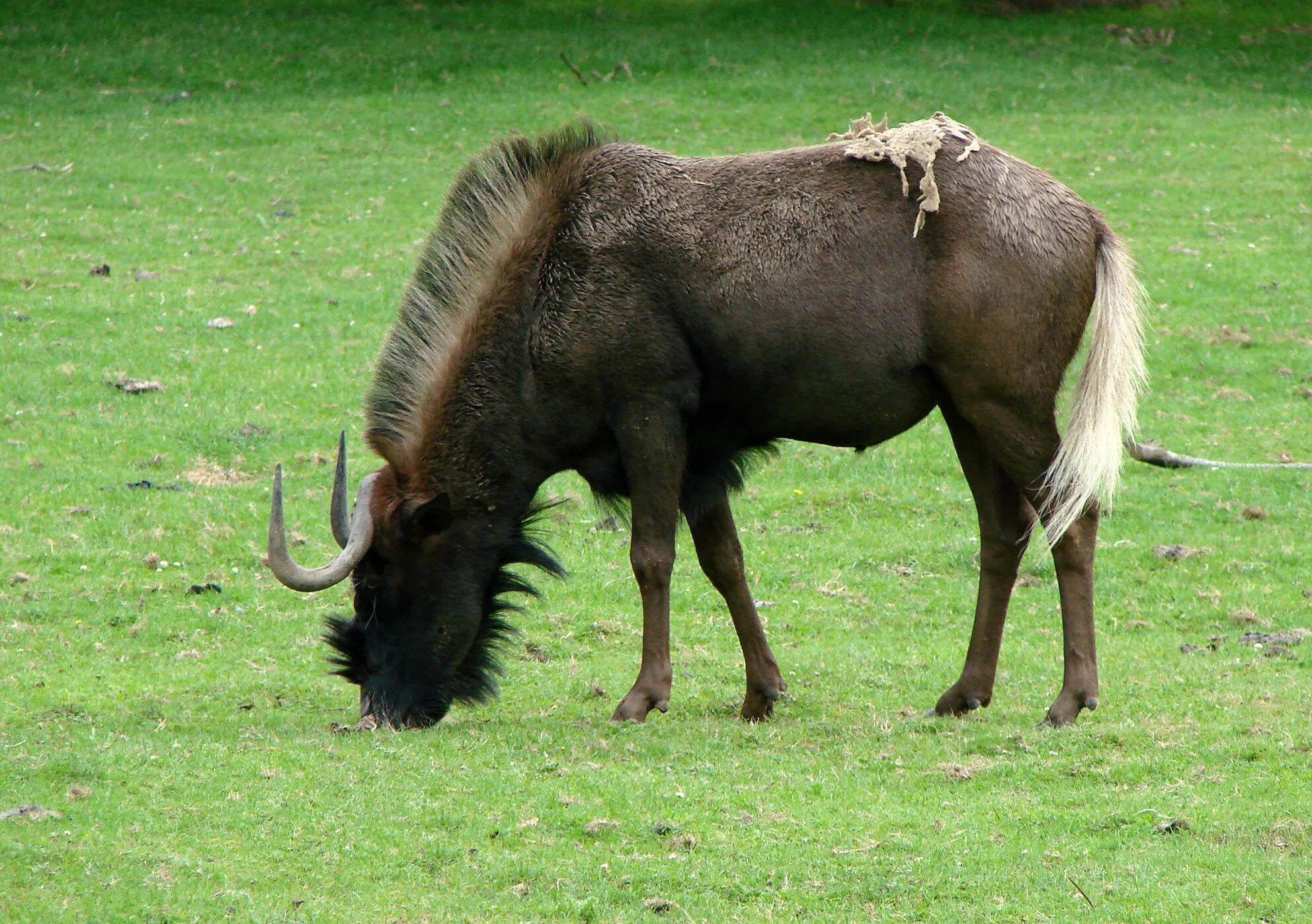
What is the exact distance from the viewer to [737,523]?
444 inches

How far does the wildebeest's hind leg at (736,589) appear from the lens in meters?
7.80

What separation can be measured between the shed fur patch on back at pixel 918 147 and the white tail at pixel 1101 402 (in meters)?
0.86

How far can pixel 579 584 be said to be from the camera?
1008cm

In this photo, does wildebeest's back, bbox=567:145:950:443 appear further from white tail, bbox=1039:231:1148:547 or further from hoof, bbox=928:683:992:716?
hoof, bbox=928:683:992:716

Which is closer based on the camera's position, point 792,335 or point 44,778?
point 44,778

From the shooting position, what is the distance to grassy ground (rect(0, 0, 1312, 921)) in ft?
17.9

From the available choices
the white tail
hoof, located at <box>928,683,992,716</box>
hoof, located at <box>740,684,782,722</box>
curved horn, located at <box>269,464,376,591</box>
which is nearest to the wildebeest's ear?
curved horn, located at <box>269,464,376,591</box>

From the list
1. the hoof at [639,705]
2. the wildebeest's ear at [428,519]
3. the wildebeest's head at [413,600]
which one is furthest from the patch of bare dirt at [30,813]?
the hoof at [639,705]

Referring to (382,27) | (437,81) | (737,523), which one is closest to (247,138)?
(437,81)

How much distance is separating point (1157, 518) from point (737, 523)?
305 centimetres

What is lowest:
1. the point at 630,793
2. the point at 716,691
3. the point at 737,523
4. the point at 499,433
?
the point at 737,523

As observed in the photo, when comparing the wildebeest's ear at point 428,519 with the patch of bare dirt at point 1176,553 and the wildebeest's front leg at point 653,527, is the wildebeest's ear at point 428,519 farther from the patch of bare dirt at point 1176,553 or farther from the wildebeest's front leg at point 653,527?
the patch of bare dirt at point 1176,553

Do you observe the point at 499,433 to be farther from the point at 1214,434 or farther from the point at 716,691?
the point at 1214,434

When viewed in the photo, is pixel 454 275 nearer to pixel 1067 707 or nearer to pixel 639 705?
pixel 639 705
